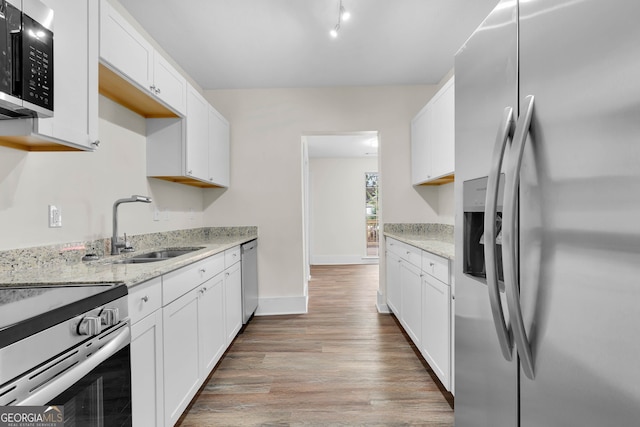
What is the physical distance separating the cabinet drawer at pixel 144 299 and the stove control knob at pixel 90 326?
0.27 metres

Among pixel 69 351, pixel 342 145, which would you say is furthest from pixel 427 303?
pixel 342 145

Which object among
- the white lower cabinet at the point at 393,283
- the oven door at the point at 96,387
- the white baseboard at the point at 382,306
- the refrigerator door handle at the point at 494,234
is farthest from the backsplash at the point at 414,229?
the oven door at the point at 96,387

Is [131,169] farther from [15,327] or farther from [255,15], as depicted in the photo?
[15,327]

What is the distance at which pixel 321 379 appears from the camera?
2.40 m

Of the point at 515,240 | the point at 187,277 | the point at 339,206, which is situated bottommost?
the point at 187,277

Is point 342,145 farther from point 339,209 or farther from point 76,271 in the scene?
point 76,271

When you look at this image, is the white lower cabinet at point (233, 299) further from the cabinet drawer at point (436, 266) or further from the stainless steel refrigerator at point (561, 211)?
the stainless steel refrigerator at point (561, 211)

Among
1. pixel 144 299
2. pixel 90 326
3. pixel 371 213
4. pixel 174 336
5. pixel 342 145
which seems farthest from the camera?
pixel 371 213

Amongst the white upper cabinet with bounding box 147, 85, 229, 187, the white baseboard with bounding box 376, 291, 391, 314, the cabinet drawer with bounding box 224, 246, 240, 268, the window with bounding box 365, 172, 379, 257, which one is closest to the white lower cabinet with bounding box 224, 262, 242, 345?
the cabinet drawer with bounding box 224, 246, 240, 268

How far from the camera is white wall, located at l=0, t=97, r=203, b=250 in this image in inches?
61.6

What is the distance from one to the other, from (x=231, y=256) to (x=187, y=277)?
3.27 feet

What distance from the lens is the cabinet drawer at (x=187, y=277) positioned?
1660 millimetres

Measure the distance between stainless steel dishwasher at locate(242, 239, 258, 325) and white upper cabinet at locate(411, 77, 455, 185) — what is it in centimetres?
193

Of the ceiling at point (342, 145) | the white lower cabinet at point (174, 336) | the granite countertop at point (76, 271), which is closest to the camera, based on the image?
the granite countertop at point (76, 271)
